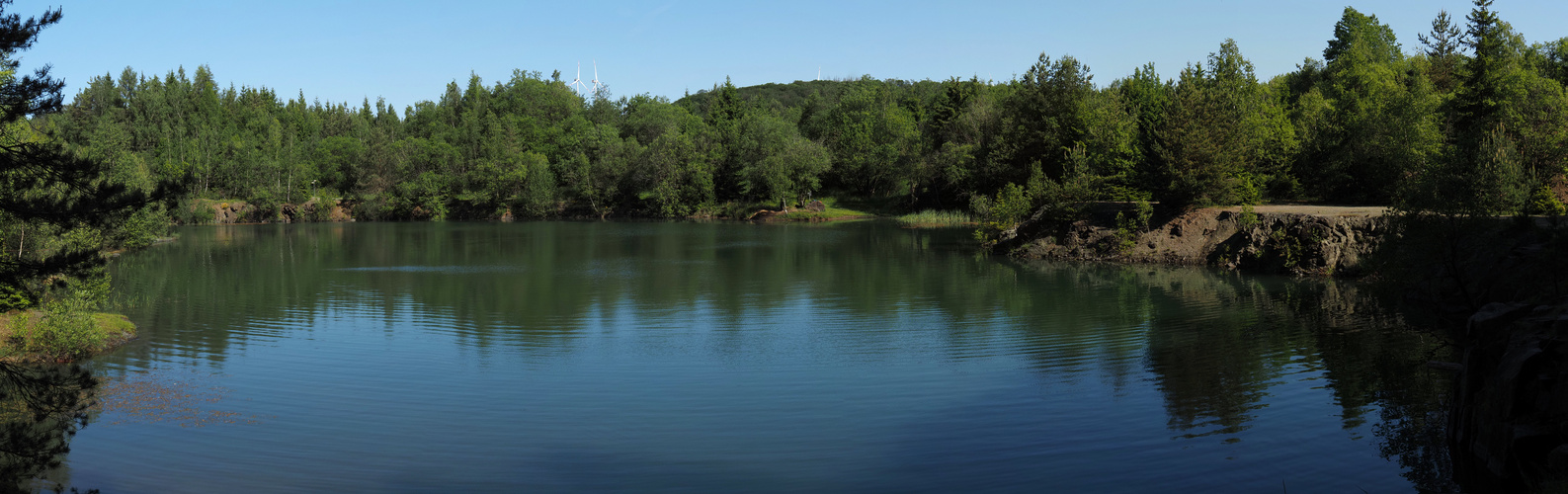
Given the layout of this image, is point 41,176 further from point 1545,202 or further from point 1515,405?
point 1545,202

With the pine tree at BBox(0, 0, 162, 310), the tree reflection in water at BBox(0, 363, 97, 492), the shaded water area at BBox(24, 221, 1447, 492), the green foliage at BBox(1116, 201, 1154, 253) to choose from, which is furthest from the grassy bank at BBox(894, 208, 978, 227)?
the pine tree at BBox(0, 0, 162, 310)

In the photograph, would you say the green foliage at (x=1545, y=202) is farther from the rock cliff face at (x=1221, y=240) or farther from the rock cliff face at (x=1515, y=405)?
the rock cliff face at (x=1515, y=405)

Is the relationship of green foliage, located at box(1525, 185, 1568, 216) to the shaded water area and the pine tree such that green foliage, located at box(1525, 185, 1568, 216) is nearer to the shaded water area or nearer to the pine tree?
the shaded water area

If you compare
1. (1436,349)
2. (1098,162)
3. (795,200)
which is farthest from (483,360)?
(795,200)

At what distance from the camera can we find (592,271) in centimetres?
3950

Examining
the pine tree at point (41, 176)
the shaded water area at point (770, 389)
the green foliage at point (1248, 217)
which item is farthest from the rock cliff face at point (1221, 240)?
the pine tree at point (41, 176)

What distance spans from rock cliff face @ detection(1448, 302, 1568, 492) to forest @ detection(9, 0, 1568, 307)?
6.41 m

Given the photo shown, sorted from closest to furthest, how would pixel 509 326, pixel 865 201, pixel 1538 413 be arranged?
pixel 1538 413, pixel 509 326, pixel 865 201

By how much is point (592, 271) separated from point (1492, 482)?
33514 mm

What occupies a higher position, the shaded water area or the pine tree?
the pine tree

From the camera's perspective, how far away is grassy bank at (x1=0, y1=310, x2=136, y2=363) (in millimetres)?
18797

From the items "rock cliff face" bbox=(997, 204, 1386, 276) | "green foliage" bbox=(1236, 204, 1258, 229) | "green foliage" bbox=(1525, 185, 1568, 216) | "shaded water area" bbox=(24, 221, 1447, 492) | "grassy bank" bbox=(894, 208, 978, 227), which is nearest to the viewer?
"shaded water area" bbox=(24, 221, 1447, 492)

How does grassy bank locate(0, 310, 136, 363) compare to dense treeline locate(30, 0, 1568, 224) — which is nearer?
grassy bank locate(0, 310, 136, 363)

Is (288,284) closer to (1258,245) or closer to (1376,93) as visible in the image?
(1258,245)
